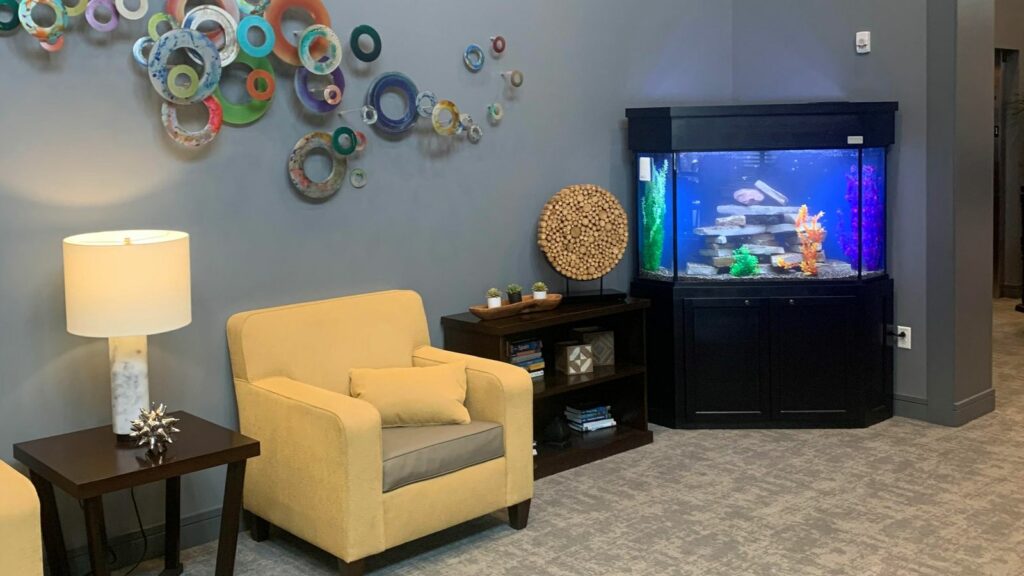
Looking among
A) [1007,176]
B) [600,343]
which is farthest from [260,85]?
[1007,176]

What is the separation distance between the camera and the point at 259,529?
369 cm

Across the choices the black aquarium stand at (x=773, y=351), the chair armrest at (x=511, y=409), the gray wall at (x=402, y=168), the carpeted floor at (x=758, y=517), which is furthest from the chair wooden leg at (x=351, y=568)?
the black aquarium stand at (x=773, y=351)

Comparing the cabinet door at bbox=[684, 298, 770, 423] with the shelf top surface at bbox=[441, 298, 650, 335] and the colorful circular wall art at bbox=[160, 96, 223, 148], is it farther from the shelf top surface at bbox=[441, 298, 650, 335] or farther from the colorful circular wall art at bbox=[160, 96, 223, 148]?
the colorful circular wall art at bbox=[160, 96, 223, 148]

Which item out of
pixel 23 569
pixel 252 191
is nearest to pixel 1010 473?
pixel 252 191

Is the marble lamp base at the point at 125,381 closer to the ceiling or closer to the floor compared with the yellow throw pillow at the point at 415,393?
closer to the ceiling

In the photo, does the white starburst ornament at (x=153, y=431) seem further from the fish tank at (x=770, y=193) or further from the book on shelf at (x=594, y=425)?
the fish tank at (x=770, y=193)

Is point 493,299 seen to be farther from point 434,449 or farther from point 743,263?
point 743,263

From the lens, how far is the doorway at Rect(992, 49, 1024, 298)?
8.48 metres

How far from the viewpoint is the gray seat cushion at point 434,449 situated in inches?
130

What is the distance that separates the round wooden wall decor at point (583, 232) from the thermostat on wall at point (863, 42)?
1.50m

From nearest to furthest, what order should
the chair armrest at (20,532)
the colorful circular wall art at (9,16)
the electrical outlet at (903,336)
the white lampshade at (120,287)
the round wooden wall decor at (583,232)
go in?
the chair armrest at (20,532), the white lampshade at (120,287), the colorful circular wall art at (9,16), the round wooden wall decor at (583,232), the electrical outlet at (903,336)

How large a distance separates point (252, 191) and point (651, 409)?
236 centimetres

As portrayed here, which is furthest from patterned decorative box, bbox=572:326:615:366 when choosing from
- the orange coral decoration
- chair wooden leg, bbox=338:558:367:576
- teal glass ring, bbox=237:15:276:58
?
teal glass ring, bbox=237:15:276:58

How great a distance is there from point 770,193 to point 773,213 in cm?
10
